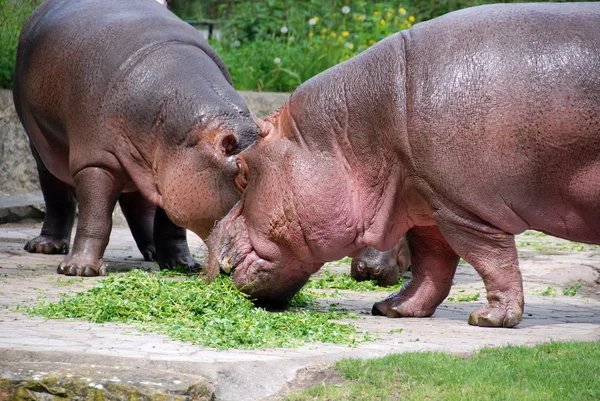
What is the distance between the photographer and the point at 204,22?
15.7 m

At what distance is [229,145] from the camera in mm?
6117

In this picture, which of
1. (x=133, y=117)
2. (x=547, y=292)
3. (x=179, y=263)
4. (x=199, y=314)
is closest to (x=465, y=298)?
(x=547, y=292)

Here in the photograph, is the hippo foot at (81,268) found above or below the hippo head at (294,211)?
below

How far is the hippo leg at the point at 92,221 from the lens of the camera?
21.4ft

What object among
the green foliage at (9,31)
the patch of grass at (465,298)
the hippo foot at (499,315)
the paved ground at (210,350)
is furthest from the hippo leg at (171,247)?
the green foliage at (9,31)

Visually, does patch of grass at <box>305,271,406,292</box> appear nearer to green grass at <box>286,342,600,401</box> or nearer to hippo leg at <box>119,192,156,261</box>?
hippo leg at <box>119,192,156,261</box>

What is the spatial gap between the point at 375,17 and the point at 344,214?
8717 mm

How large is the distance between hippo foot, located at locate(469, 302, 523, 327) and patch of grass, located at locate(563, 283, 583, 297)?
1.63 meters

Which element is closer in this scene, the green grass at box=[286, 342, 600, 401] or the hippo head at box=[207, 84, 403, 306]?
the green grass at box=[286, 342, 600, 401]

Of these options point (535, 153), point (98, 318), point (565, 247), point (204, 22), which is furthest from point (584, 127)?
point (204, 22)

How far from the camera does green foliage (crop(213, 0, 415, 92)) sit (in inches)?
472

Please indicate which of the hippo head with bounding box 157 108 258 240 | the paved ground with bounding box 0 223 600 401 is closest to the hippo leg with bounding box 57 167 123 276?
the paved ground with bounding box 0 223 600 401

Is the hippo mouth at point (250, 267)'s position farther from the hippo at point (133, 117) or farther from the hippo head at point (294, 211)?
the hippo at point (133, 117)

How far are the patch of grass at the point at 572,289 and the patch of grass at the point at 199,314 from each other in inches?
72.1
